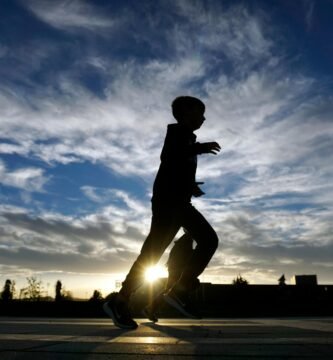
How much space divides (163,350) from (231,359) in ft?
1.45

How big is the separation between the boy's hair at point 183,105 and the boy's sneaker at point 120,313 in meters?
1.81

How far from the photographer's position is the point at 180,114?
412 cm

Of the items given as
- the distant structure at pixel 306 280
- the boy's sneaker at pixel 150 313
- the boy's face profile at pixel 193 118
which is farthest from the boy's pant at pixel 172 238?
the distant structure at pixel 306 280

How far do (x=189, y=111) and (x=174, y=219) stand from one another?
1.09 metres

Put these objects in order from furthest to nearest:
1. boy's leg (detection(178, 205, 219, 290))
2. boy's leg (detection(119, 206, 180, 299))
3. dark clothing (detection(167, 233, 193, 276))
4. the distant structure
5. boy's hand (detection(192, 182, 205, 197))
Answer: the distant structure, dark clothing (detection(167, 233, 193, 276)), boy's hand (detection(192, 182, 205, 197)), boy's leg (detection(178, 205, 219, 290)), boy's leg (detection(119, 206, 180, 299))

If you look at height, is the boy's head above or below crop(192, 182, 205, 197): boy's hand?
above

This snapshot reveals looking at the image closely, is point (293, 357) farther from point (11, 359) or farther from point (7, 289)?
point (7, 289)

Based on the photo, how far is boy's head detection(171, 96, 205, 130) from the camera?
4094mm

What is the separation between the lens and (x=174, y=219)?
374 cm

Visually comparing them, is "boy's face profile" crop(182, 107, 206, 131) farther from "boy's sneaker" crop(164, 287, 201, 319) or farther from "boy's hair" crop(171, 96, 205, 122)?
"boy's sneaker" crop(164, 287, 201, 319)

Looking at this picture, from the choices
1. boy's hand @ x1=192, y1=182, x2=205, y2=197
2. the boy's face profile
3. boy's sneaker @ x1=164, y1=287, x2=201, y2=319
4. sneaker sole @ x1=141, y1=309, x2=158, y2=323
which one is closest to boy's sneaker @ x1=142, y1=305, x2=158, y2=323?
sneaker sole @ x1=141, y1=309, x2=158, y2=323

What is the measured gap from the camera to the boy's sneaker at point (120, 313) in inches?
147

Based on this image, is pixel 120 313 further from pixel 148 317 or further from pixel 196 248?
pixel 148 317

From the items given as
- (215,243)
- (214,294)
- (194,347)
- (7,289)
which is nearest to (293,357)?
(194,347)
